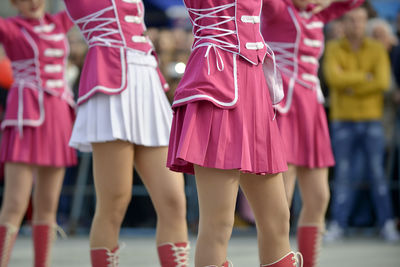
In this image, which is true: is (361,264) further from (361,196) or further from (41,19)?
(41,19)

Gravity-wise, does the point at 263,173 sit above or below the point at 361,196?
above

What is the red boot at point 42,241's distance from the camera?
4715mm

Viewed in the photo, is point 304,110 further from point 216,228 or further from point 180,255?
point 216,228

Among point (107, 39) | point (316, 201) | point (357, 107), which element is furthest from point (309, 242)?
point (357, 107)

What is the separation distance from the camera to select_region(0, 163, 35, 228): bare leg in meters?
4.52

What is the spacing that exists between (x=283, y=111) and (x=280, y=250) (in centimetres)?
147

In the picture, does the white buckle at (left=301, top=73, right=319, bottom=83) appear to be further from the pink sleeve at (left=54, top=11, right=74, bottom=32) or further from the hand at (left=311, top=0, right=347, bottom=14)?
the pink sleeve at (left=54, top=11, right=74, bottom=32)

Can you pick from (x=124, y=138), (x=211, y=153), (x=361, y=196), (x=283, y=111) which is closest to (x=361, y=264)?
(x=283, y=111)

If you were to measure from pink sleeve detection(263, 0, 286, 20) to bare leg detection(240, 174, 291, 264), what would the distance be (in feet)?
3.97

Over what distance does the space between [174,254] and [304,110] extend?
1.31m

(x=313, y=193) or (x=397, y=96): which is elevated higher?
(x=397, y=96)

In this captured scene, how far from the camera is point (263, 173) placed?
9.05 ft

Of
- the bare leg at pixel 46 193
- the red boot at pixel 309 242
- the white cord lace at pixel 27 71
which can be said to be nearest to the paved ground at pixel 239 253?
the bare leg at pixel 46 193

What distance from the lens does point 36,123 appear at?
15.3 ft
